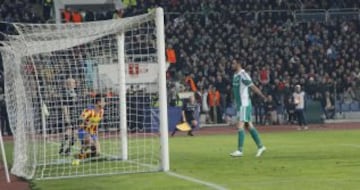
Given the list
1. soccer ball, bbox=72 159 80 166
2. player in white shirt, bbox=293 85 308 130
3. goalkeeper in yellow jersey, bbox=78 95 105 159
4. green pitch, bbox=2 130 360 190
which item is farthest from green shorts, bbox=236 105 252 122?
player in white shirt, bbox=293 85 308 130

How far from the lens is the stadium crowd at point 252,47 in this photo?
35562 mm

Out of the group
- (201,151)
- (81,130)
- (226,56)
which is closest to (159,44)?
(81,130)

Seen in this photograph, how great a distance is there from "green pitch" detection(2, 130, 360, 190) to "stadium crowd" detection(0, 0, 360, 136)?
1342cm

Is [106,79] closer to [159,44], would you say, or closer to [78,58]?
[78,58]

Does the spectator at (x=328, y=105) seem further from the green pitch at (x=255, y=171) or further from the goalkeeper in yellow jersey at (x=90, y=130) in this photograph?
the goalkeeper in yellow jersey at (x=90, y=130)

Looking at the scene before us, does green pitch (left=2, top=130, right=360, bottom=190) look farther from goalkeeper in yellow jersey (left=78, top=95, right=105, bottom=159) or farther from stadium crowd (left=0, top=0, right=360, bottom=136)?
stadium crowd (left=0, top=0, right=360, bottom=136)

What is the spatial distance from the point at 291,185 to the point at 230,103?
939 inches

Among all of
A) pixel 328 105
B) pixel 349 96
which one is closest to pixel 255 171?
pixel 328 105

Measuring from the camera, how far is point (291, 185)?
1165cm

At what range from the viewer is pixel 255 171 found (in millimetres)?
13734

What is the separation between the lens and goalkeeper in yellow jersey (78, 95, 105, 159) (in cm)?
1661

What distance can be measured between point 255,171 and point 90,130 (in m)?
4.28

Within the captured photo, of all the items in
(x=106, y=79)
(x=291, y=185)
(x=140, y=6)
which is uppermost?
(x=140, y=6)

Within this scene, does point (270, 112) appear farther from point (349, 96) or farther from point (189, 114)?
point (189, 114)
